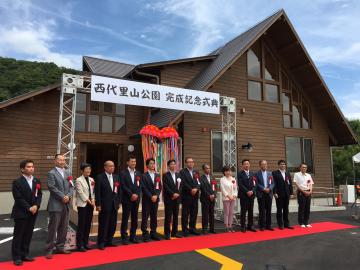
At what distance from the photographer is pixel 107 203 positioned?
5.20 metres

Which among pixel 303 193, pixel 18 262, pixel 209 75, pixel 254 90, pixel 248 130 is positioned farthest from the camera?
pixel 254 90

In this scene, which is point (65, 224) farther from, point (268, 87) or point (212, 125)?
point (268, 87)

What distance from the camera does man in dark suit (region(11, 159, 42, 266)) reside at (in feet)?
14.2

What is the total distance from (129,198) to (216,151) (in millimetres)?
5575

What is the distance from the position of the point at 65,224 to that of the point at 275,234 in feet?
13.3

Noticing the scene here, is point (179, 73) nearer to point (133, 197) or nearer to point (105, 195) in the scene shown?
point (133, 197)

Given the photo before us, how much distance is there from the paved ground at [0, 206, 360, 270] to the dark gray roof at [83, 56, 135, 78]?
7793mm

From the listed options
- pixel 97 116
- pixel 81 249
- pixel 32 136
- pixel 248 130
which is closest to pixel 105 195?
pixel 81 249

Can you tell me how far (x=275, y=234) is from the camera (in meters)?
6.42

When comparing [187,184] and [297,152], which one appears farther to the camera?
[297,152]

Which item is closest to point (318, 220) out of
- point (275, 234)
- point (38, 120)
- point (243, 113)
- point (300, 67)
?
point (275, 234)

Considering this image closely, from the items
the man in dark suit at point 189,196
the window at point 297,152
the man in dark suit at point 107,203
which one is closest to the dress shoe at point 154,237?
the man in dark suit at point 189,196

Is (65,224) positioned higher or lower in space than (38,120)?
lower

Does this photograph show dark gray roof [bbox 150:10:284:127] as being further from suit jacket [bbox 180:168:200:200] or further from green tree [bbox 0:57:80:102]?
green tree [bbox 0:57:80:102]
